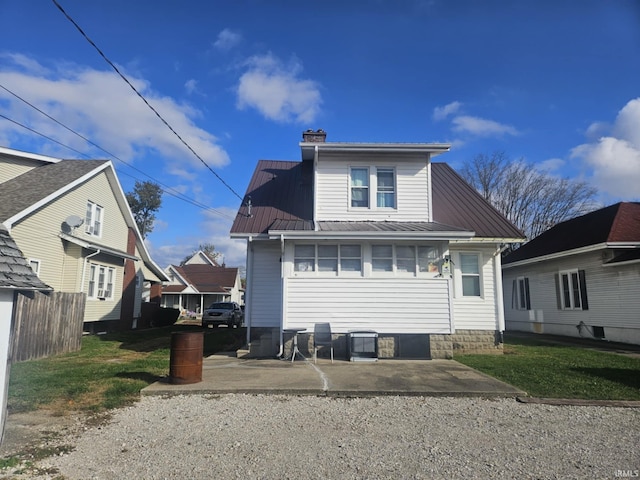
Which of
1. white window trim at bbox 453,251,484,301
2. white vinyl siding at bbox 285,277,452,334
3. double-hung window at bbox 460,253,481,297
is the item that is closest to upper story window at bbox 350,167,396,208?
white window trim at bbox 453,251,484,301

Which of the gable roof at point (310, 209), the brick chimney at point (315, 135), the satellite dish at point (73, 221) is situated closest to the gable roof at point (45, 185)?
the satellite dish at point (73, 221)

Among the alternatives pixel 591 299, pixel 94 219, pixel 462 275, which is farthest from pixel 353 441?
pixel 94 219

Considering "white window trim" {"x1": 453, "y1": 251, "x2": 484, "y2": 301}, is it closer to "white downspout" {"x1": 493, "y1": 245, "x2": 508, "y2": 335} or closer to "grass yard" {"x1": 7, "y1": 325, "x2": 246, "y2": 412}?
"white downspout" {"x1": 493, "y1": 245, "x2": 508, "y2": 335}

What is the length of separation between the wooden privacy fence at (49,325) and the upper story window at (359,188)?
28.4ft

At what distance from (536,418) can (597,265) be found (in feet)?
42.5

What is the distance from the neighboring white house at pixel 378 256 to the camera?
35.4 feet

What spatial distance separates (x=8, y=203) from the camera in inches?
588

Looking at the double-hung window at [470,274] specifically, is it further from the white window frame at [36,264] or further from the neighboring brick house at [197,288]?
the neighboring brick house at [197,288]

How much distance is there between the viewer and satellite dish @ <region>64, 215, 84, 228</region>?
16.4 metres

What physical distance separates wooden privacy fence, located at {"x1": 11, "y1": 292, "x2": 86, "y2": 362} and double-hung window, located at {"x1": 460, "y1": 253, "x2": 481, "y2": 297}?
1123 cm

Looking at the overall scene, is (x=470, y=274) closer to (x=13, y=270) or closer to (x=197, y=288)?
(x=13, y=270)

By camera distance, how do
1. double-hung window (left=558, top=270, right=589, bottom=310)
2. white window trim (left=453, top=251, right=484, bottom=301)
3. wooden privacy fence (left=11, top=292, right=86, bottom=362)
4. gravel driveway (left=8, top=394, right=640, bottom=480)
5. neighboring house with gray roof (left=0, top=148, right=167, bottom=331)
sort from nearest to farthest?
1. gravel driveway (left=8, top=394, right=640, bottom=480)
2. wooden privacy fence (left=11, top=292, right=86, bottom=362)
3. white window trim (left=453, top=251, right=484, bottom=301)
4. neighboring house with gray roof (left=0, top=148, right=167, bottom=331)
5. double-hung window (left=558, top=270, right=589, bottom=310)

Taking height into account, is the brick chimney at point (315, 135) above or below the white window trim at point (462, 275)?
above

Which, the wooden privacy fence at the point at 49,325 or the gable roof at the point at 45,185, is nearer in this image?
the wooden privacy fence at the point at 49,325
